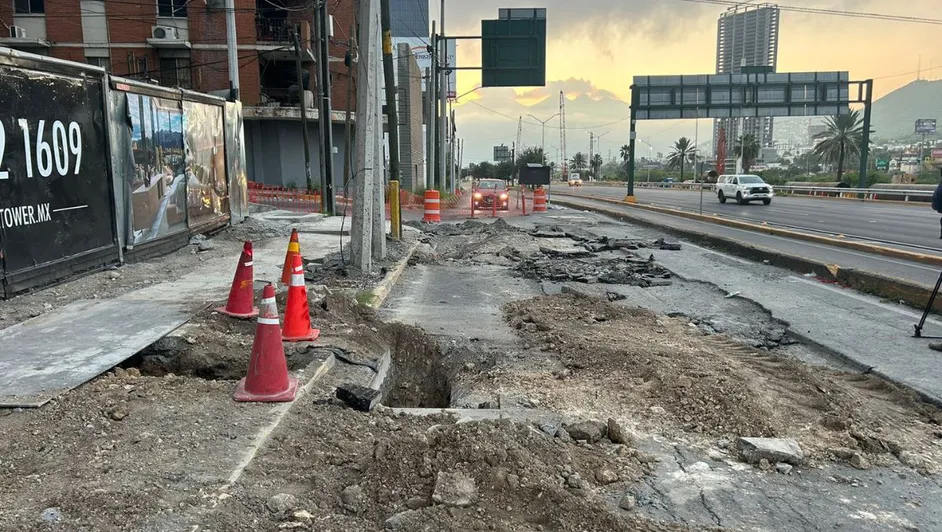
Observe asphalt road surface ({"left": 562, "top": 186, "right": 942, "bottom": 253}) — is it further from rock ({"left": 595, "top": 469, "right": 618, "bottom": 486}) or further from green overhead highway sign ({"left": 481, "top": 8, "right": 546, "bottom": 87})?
rock ({"left": 595, "top": 469, "right": 618, "bottom": 486})

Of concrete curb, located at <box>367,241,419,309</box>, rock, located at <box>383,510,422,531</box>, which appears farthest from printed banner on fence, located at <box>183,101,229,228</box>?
rock, located at <box>383,510,422,531</box>

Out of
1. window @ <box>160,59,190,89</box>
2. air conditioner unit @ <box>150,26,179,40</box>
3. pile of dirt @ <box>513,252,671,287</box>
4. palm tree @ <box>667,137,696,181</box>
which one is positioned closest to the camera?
pile of dirt @ <box>513,252,671,287</box>

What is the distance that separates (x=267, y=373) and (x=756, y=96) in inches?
1726

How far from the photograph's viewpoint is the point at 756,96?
137ft

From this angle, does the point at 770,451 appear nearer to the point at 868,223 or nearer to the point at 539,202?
the point at 868,223

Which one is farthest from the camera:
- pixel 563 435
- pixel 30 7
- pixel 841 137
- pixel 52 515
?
pixel 841 137

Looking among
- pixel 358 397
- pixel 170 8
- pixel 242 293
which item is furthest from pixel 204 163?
pixel 170 8

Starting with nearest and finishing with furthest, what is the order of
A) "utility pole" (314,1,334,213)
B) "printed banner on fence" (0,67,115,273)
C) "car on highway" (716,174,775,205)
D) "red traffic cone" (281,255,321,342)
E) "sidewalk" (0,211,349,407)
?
"sidewalk" (0,211,349,407)
"red traffic cone" (281,255,321,342)
"printed banner on fence" (0,67,115,273)
"utility pole" (314,1,334,213)
"car on highway" (716,174,775,205)

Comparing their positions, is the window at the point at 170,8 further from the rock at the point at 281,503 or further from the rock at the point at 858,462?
the rock at the point at 858,462

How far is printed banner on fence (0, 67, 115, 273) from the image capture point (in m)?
6.84

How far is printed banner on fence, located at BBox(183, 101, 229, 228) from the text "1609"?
351cm

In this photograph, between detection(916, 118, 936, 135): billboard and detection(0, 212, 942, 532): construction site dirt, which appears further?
detection(916, 118, 936, 135): billboard

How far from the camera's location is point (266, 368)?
4371mm

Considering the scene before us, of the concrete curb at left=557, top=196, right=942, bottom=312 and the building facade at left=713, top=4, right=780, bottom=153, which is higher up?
the building facade at left=713, top=4, right=780, bottom=153
